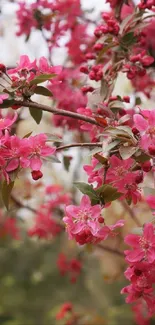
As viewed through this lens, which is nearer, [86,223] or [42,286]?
[86,223]

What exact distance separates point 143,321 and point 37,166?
7.71 feet

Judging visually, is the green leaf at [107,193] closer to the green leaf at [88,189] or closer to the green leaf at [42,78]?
the green leaf at [88,189]

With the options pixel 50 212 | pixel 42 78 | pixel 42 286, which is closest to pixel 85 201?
pixel 42 78

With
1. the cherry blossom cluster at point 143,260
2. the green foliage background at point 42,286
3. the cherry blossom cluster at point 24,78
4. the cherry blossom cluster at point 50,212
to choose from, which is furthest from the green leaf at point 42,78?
the green foliage background at point 42,286

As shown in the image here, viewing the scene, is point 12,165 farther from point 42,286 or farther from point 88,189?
point 42,286

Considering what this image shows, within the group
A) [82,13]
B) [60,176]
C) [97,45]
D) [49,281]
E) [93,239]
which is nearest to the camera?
[93,239]

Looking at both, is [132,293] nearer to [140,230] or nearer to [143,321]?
[140,230]

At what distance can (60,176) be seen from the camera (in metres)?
4.75

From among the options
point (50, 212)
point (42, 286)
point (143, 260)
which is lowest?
point (42, 286)

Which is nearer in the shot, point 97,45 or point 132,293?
point 132,293

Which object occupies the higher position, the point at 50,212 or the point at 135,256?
the point at 135,256

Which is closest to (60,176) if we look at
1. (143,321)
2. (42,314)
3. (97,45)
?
(42,314)

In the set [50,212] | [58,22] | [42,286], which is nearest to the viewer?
[58,22]

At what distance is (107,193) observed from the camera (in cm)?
94
